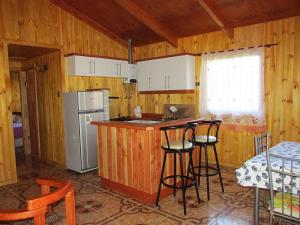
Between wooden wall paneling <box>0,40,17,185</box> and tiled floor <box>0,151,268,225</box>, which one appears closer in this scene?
tiled floor <box>0,151,268,225</box>

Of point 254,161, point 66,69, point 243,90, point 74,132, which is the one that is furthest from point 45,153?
point 254,161

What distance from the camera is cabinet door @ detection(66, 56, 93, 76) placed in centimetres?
464

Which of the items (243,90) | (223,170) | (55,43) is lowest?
(223,170)

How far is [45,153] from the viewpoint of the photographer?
553cm

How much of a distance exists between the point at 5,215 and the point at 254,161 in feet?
6.19

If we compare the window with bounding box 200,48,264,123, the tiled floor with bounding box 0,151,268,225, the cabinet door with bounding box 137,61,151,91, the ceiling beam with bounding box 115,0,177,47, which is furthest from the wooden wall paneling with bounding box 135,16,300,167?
the cabinet door with bounding box 137,61,151,91

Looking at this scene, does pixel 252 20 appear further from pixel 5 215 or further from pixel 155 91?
pixel 5 215

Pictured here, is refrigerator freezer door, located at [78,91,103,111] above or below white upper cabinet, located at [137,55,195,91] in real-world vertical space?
below

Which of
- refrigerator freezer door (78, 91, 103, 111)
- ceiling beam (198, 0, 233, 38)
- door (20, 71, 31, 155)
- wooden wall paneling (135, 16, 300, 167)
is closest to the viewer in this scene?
ceiling beam (198, 0, 233, 38)

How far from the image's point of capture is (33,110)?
18.8ft

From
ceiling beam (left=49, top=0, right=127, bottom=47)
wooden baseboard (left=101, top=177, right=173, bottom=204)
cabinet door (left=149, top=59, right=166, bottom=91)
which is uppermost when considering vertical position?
ceiling beam (left=49, top=0, right=127, bottom=47)

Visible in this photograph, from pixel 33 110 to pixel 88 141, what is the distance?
2.05m

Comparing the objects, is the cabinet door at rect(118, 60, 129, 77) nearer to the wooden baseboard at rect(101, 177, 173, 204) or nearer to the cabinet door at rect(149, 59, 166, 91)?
the cabinet door at rect(149, 59, 166, 91)

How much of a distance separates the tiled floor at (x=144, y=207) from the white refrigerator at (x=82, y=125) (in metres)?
0.53
